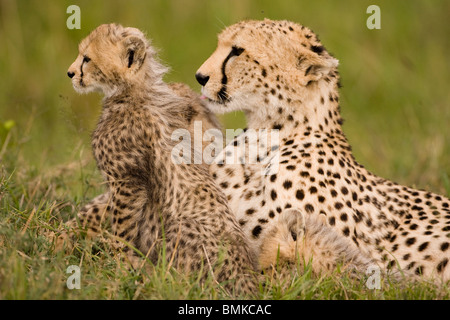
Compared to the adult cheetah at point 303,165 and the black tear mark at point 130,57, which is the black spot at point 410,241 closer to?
the adult cheetah at point 303,165

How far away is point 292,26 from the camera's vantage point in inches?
155

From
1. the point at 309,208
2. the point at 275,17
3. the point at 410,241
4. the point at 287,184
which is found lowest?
the point at 410,241

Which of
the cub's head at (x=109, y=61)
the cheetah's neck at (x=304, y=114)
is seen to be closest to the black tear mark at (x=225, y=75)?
the cheetah's neck at (x=304, y=114)

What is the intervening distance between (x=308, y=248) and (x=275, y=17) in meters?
4.78

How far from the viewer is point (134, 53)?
390 centimetres

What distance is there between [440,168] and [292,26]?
6.66 feet

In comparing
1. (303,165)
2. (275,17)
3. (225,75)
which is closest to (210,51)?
(275,17)

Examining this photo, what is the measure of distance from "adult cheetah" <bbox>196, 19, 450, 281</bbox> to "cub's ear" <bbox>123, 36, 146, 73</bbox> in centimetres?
33

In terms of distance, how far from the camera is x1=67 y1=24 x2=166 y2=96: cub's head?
385cm

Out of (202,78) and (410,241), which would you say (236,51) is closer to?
(202,78)

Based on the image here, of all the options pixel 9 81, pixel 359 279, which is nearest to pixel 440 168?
pixel 359 279

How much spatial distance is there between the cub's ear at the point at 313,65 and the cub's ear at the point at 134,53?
79 centimetres

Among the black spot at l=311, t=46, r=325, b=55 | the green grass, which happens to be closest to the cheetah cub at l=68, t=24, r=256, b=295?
the green grass
